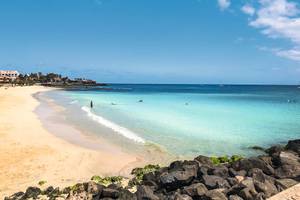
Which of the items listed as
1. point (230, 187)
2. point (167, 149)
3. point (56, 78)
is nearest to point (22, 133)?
Result: point (167, 149)

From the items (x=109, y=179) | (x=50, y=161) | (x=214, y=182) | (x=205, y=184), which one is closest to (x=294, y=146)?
(x=214, y=182)

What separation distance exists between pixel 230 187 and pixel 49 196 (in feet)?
15.3

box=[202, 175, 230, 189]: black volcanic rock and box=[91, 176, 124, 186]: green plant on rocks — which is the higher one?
box=[202, 175, 230, 189]: black volcanic rock

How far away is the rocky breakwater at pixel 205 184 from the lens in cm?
806

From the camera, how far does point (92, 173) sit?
39.4 ft

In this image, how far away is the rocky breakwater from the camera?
317 inches

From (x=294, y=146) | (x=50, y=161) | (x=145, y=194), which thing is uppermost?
(x=294, y=146)

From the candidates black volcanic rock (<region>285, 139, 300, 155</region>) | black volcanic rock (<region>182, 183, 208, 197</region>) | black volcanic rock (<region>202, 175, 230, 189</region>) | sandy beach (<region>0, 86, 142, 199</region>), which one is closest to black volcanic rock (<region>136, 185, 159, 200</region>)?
black volcanic rock (<region>182, 183, 208, 197</region>)

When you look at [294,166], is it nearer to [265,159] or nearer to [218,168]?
[265,159]

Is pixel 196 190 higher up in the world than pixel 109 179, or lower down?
higher up

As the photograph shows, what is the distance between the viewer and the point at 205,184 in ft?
28.9

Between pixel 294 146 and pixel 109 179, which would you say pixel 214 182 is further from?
pixel 294 146

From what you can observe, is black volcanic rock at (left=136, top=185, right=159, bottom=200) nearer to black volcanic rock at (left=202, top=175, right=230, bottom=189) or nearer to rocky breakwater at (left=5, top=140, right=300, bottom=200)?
rocky breakwater at (left=5, top=140, right=300, bottom=200)

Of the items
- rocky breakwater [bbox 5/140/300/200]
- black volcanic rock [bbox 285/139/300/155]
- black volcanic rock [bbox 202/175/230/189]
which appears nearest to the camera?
rocky breakwater [bbox 5/140/300/200]
